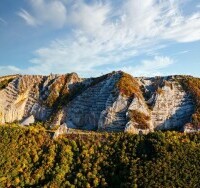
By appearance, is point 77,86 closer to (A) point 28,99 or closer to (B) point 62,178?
(A) point 28,99

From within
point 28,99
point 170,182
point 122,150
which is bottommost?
point 170,182

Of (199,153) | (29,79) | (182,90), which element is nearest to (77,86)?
(29,79)

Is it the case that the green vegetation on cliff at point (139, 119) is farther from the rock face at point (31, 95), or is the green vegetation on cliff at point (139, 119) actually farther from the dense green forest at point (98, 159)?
the rock face at point (31, 95)

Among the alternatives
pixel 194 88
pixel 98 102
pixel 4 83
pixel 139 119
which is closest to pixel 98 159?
pixel 139 119

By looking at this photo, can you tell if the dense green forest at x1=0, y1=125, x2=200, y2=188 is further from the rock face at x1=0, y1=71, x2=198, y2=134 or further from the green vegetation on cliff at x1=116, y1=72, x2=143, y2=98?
the green vegetation on cliff at x1=116, y1=72, x2=143, y2=98

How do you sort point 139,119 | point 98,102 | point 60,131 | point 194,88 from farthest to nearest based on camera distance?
point 98,102 < point 194,88 < point 139,119 < point 60,131

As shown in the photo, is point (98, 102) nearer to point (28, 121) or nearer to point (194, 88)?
point (28, 121)
